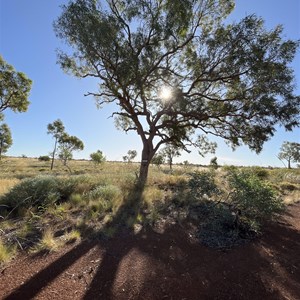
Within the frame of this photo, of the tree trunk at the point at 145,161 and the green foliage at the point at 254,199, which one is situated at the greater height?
the tree trunk at the point at 145,161

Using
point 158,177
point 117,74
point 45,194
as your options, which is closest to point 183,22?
point 117,74

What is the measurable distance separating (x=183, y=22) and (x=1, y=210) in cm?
1050

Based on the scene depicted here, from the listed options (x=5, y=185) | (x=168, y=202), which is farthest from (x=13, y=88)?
(x=168, y=202)

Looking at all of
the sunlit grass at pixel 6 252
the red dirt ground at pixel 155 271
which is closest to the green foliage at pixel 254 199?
the red dirt ground at pixel 155 271

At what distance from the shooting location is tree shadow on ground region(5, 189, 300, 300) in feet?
11.4

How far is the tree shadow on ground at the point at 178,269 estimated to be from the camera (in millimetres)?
3461

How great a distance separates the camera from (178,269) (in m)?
4.10

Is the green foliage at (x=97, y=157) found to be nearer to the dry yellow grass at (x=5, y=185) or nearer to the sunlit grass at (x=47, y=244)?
the dry yellow grass at (x=5, y=185)

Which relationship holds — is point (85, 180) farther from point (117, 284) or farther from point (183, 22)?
point (183, 22)

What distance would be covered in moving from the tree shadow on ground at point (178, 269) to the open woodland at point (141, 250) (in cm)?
2

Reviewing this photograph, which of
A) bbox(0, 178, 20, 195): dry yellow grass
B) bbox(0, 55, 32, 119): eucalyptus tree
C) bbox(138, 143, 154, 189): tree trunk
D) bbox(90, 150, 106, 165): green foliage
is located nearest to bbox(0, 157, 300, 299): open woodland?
bbox(0, 178, 20, 195): dry yellow grass

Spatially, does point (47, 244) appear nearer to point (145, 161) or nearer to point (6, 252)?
point (6, 252)

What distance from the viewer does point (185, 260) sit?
4.45 metres

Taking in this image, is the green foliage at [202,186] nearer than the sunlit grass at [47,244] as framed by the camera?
No
